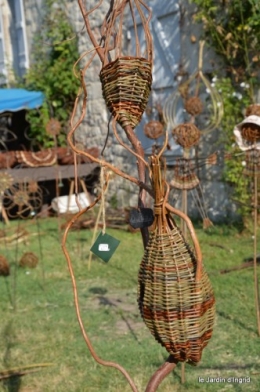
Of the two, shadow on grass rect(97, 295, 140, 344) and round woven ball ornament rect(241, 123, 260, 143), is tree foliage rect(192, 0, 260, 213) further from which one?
round woven ball ornament rect(241, 123, 260, 143)

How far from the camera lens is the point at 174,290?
194cm

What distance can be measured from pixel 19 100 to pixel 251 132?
274 inches

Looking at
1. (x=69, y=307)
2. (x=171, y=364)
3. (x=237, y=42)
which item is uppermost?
(x=237, y=42)

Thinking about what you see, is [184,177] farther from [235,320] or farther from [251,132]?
[235,320]

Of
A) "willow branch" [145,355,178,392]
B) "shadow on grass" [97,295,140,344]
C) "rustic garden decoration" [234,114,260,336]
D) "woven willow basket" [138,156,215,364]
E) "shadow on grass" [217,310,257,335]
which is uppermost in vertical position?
"rustic garden decoration" [234,114,260,336]

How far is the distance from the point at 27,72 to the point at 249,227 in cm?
587

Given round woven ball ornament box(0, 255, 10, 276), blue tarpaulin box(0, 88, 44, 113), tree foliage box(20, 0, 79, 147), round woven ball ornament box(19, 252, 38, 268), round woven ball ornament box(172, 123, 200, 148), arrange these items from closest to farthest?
round woven ball ornament box(172, 123, 200, 148) < round woven ball ornament box(0, 255, 10, 276) < round woven ball ornament box(19, 252, 38, 268) < blue tarpaulin box(0, 88, 44, 113) < tree foliage box(20, 0, 79, 147)

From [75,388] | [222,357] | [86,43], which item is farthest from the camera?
[86,43]

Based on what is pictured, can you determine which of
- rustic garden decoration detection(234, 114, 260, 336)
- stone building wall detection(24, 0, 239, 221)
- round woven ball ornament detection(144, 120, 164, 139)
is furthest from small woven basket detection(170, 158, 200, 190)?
stone building wall detection(24, 0, 239, 221)

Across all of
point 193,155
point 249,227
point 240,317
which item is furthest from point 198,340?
point 193,155

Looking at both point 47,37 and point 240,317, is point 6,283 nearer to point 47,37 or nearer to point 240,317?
point 240,317

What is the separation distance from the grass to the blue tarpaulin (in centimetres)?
369

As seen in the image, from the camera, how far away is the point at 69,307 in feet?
17.4

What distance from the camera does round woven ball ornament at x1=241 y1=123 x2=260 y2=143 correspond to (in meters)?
3.92
